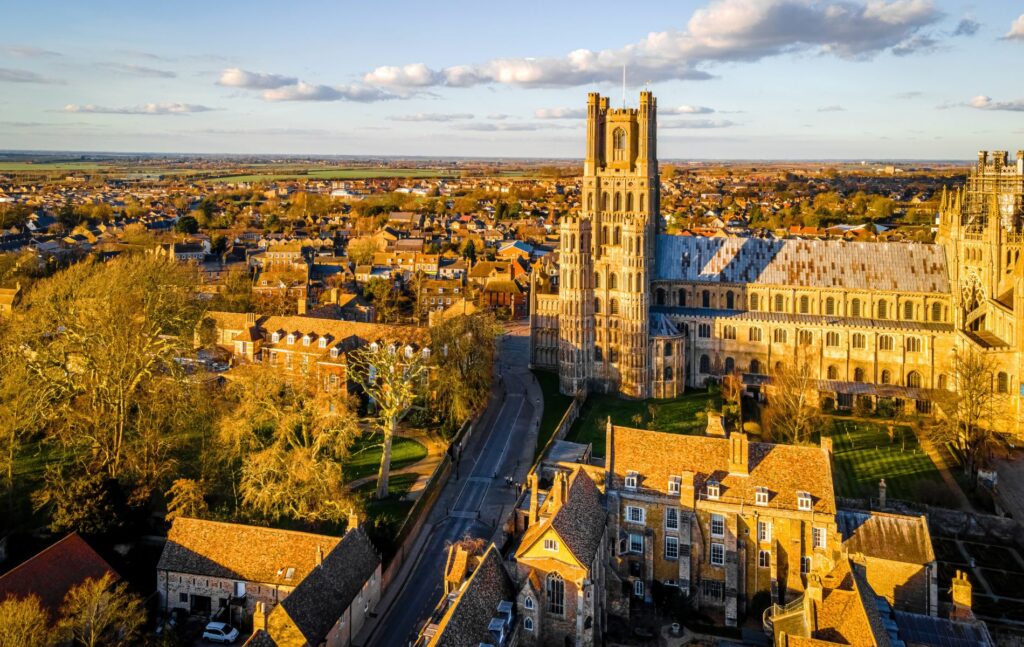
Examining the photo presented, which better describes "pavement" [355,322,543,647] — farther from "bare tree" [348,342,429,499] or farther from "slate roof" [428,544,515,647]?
"slate roof" [428,544,515,647]

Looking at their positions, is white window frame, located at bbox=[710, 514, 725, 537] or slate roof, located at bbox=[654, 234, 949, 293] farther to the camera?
slate roof, located at bbox=[654, 234, 949, 293]

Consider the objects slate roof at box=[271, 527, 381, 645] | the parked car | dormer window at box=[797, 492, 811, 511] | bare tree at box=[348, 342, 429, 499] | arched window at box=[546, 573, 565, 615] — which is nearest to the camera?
slate roof at box=[271, 527, 381, 645]

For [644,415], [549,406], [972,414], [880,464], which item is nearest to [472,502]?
[549,406]

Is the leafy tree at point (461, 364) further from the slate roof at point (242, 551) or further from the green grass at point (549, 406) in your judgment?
the slate roof at point (242, 551)

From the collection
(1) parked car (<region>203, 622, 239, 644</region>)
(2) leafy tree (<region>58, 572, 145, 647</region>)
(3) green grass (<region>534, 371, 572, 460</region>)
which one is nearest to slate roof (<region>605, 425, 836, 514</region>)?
(3) green grass (<region>534, 371, 572, 460</region>)

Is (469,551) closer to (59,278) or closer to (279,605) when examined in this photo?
(279,605)

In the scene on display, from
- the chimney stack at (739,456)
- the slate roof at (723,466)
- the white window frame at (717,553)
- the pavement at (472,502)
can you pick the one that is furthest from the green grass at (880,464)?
the pavement at (472,502)

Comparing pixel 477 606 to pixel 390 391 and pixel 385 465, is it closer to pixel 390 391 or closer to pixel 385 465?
pixel 385 465
